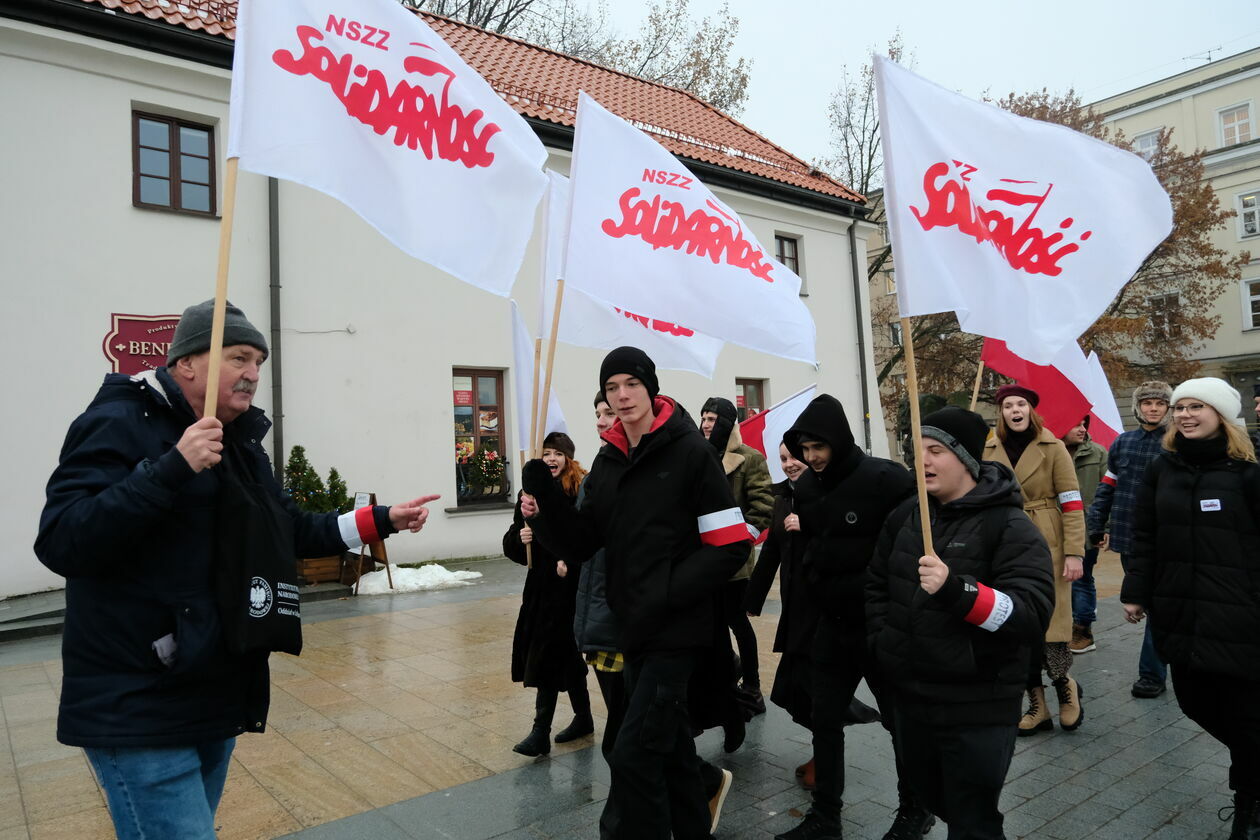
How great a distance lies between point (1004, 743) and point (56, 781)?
181 inches

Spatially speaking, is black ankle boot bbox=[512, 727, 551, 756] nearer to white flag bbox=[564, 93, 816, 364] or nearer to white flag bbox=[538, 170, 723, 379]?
white flag bbox=[538, 170, 723, 379]

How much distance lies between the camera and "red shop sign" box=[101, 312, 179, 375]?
10.3 meters

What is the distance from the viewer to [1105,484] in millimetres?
6227

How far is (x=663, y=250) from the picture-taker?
4754 millimetres

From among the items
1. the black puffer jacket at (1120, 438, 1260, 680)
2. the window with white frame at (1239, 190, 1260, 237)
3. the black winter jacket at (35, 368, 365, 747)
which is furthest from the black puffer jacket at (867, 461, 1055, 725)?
the window with white frame at (1239, 190, 1260, 237)

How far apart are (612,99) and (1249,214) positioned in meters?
31.3

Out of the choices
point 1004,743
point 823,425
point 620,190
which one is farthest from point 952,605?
point 620,190

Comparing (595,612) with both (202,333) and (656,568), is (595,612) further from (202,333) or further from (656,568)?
(202,333)

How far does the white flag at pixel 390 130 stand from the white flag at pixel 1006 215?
1.58 metres

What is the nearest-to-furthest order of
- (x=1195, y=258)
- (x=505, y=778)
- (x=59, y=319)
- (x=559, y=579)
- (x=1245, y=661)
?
(x=1245, y=661), (x=505, y=778), (x=559, y=579), (x=59, y=319), (x=1195, y=258)

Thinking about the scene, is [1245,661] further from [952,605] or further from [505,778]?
[505,778]

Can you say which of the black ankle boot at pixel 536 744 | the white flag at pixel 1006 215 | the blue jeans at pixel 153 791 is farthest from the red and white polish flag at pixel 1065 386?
the blue jeans at pixel 153 791

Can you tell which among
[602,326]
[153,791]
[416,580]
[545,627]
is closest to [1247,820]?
[545,627]

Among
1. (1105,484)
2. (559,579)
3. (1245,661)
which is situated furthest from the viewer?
(1105,484)
